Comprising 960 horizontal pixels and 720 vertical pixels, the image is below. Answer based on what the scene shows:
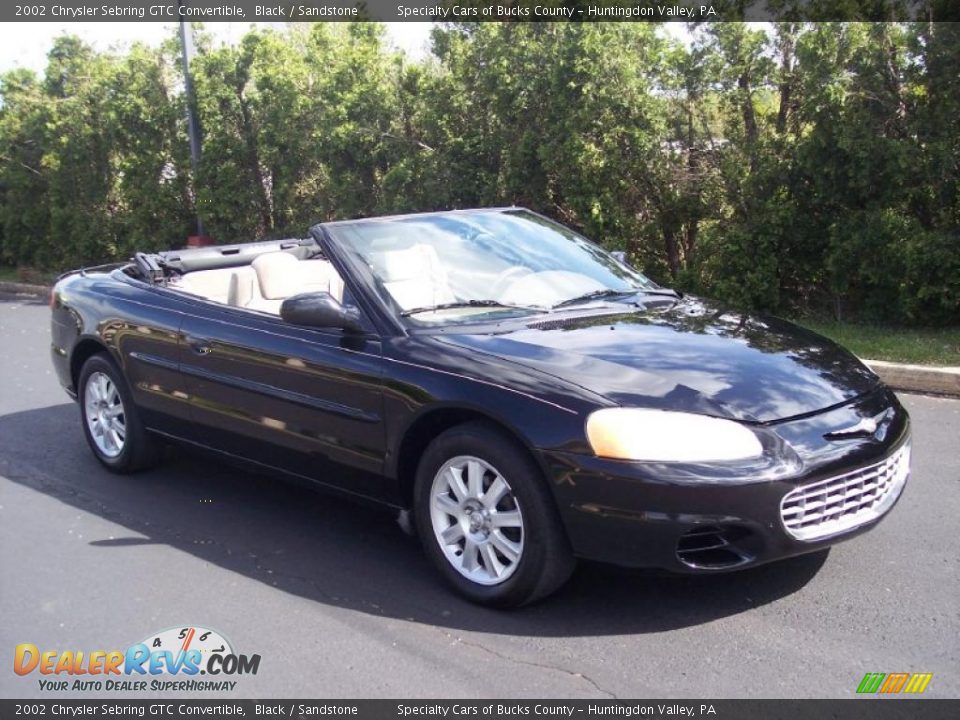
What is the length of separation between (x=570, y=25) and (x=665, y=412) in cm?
884

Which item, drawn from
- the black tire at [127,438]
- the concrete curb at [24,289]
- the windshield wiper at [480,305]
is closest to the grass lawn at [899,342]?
the windshield wiper at [480,305]

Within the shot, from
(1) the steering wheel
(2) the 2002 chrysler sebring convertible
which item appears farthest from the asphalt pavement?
(1) the steering wheel

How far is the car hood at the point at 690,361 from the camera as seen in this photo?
147 inches

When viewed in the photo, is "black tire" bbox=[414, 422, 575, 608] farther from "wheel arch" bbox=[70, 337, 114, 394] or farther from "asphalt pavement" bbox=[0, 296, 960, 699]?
"wheel arch" bbox=[70, 337, 114, 394]

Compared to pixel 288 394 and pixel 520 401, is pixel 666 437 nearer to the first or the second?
pixel 520 401

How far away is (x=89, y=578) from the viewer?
14.9ft

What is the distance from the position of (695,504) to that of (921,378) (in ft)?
16.0

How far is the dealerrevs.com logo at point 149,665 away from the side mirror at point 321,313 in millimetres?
1352

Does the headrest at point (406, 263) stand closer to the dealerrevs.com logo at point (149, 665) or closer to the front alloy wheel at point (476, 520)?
the front alloy wheel at point (476, 520)

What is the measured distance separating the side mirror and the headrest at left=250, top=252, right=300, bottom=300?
112 centimetres

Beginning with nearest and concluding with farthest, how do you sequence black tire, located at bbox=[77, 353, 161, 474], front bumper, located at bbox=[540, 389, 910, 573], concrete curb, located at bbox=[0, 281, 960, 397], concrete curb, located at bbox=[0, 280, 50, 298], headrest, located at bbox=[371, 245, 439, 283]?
1. front bumper, located at bbox=[540, 389, 910, 573]
2. headrest, located at bbox=[371, 245, 439, 283]
3. black tire, located at bbox=[77, 353, 161, 474]
4. concrete curb, located at bbox=[0, 281, 960, 397]
5. concrete curb, located at bbox=[0, 280, 50, 298]

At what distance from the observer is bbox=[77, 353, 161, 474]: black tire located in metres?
5.88
